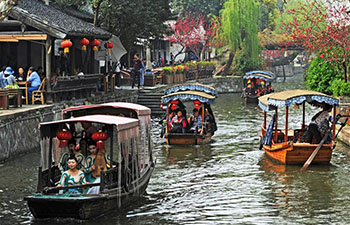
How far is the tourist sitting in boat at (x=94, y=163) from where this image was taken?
1253 centimetres

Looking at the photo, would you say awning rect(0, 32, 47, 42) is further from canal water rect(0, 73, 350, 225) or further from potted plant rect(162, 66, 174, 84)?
potted plant rect(162, 66, 174, 84)

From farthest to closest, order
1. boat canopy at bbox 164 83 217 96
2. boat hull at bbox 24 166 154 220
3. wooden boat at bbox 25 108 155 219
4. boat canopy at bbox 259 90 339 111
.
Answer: boat canopy at bbox 164 83 217 96, boat canopy at bbox 259 90 339 111, wooden boat at bbox 25 108 155 219, boat hull at bbox 24 166 154 220

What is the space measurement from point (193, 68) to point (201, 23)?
48.5 feet

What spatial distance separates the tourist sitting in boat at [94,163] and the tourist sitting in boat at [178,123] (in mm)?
9486

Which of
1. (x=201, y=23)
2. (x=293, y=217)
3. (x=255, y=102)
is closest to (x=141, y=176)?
(x=293, y=217)

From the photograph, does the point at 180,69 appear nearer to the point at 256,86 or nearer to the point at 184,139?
the point at 256,86

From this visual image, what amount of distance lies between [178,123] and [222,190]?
683 cm

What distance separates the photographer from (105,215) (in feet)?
40.7

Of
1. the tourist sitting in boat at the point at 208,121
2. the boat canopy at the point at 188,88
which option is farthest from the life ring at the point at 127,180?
the boat canopy at the point at 188,88

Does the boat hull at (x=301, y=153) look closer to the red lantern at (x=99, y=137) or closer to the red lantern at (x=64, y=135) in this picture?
the red lantern at (x=99, y=137)

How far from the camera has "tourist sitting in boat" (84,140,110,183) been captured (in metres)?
12.5

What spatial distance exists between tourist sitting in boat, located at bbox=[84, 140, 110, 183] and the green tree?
40.5 metres

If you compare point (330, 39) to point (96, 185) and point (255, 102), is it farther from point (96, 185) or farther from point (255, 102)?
point (96, 185)

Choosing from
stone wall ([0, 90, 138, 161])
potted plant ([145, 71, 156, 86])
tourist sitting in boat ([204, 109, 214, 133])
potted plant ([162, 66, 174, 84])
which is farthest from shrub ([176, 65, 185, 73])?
tourist sitting in boat ([204, 109, 214, 133])
